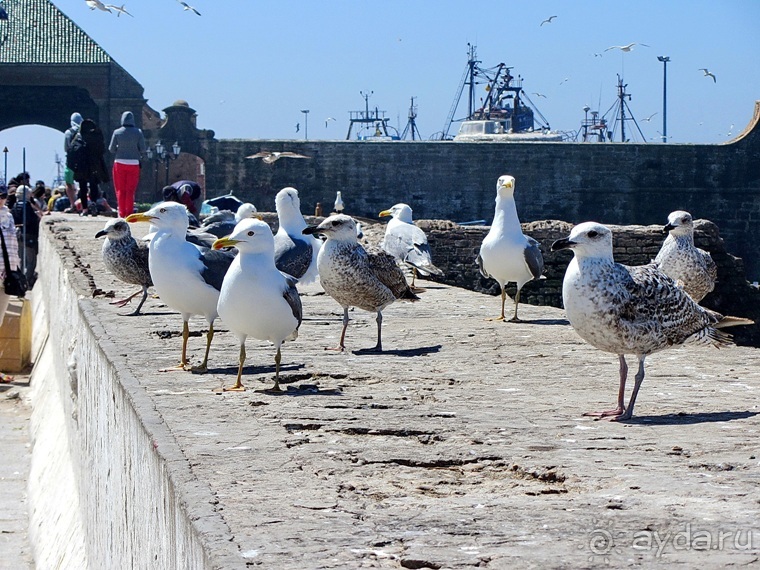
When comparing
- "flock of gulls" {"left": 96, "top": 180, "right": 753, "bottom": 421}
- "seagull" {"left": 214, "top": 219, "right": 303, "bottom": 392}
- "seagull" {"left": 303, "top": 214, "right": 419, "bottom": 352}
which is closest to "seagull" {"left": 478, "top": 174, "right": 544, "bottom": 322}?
"flock of gulls" {"left": 96, "top": 180, "right": 753, "bottom": 421}

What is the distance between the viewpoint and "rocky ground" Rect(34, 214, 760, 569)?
136 inches

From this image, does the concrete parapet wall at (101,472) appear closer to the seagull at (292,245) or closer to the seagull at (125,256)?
the seagull at (125,256)

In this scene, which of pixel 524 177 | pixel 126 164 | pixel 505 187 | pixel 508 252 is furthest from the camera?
pixel 524 177

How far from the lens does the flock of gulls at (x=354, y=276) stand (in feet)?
18.0

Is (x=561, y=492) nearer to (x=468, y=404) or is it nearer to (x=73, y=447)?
(x=468, y=404)

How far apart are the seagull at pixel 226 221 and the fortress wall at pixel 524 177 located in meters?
27.6

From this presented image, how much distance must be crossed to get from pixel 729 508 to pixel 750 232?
4141 cm

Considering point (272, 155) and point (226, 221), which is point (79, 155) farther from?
point (272, 155)

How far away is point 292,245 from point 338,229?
2247mm

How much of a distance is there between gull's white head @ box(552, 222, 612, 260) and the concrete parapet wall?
204cm

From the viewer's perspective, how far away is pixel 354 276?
7.64 metres

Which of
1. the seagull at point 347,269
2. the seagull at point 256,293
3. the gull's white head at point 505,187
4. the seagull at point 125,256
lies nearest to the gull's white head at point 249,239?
the seagull at point 256,293

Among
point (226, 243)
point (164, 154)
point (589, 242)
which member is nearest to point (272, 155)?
point (164, 154)

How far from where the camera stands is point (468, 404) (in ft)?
19.0
